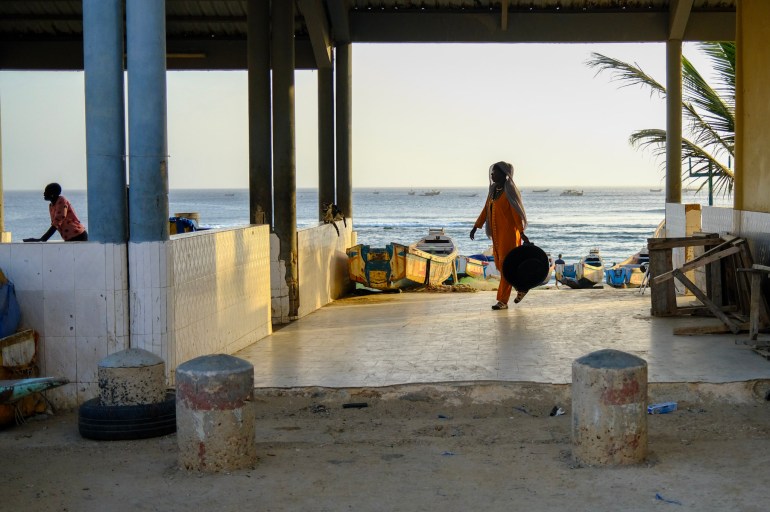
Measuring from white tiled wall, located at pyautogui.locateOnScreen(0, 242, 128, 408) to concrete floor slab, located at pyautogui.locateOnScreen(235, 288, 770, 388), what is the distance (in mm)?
1378

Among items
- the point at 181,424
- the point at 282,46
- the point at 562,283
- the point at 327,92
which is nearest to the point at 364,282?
the point at 327,92

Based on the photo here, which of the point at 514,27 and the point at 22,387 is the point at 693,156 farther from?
the point at 22,387

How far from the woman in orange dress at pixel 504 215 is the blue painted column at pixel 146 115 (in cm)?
556

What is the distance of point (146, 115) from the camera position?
→ 8000 millimetres

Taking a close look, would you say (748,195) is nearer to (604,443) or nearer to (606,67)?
(604,443)

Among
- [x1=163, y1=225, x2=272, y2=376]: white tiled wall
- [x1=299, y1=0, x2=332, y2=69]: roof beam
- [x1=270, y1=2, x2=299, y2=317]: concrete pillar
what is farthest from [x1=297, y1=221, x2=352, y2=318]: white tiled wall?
[x1=299, y1=0, x2=332, y2=69]: roof beam

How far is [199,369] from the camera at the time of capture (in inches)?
243

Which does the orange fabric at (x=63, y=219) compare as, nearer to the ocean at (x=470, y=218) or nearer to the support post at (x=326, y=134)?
the support post at (x=326, y=134)

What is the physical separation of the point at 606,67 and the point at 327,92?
25.2 feet

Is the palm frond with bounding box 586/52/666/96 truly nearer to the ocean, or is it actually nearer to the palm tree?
the palm tree

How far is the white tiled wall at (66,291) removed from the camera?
312 inches

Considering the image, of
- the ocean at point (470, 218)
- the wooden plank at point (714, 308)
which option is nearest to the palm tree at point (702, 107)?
the wooden plank at point (714, 308)

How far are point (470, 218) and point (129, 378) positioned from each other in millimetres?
80225

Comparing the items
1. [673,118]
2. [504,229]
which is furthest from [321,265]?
[673,118]
